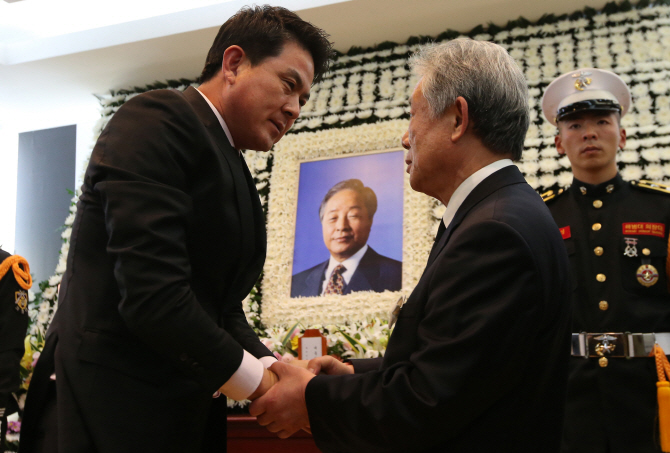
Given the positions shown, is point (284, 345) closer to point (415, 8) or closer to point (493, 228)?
point (493, 228)

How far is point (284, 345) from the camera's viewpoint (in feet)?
11.7

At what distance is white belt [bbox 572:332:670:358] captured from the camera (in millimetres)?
2541

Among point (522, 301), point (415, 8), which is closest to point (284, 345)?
point (522, 301)

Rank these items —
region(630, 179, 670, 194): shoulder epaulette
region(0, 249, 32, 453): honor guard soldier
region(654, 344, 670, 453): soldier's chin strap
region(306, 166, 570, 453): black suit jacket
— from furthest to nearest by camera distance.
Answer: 1. region(0, 249, 32, 453): honor guard soldier
2. region(630, 179, 670, 194): shoulder epaulette
3. region(654, 344, 670, 453): soldier's chin strap
4. region(306, 166, 570, 453): black suit jacket

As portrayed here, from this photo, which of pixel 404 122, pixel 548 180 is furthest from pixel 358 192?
pixel 548 180

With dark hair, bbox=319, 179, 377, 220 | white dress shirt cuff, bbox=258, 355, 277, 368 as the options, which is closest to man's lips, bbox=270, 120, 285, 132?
white dress shirt cuff, bbox=258, 355, 277, 368

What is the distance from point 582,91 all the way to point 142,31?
12.6ft

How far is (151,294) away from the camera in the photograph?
1.26 m

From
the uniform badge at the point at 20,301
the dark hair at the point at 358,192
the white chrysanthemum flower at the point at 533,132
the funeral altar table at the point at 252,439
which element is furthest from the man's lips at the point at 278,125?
the white chrysanthemum flower at the point at 533,132

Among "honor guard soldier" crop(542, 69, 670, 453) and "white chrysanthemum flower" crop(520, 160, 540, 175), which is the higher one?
"white chrysanthemum flower" crop(520, 160, 540, 175)

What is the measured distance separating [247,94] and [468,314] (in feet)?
3.10

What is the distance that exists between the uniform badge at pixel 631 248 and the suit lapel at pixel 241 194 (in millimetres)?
1841

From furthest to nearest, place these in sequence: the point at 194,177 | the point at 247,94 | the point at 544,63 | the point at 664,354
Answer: the point at 544,63
the point at 664,354
the point at 247,94
the point at 194,177

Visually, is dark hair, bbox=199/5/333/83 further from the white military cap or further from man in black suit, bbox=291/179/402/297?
man in black suit, bbox=291/179/402/297
